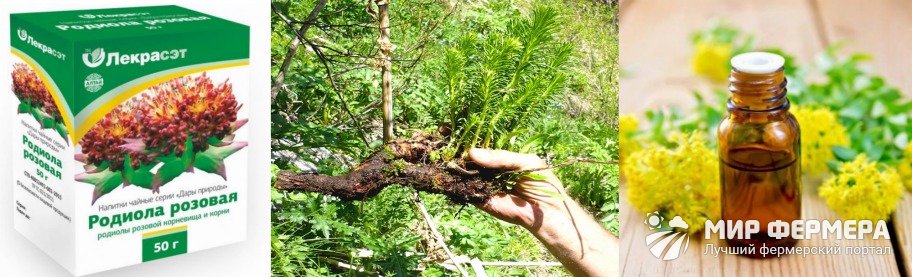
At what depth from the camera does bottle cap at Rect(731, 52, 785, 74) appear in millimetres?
1750

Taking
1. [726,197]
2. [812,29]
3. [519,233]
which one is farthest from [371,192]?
[812,29]

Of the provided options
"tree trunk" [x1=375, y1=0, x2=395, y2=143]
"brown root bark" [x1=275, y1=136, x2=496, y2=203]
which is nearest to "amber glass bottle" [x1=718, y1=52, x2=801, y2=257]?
"brown root bark" [x1=275, y1=136, x2=496, y2=203]

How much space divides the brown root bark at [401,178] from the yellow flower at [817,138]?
20.7 inches

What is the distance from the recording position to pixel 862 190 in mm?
1996

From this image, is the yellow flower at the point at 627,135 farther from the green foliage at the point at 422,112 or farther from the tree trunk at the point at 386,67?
the tree trunk at the point at 386,67

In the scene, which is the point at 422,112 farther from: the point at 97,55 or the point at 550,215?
the point at 97,55

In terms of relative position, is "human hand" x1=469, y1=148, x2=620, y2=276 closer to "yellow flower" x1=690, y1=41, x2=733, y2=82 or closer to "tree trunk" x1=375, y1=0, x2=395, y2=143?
"tree trunk" x1=375, y1=0, x2=395, y2=143

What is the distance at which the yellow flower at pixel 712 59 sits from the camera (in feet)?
6.61

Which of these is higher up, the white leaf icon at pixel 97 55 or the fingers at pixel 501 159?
the white leaf icon at pixel 97 55

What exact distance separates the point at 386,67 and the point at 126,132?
27.5 inches

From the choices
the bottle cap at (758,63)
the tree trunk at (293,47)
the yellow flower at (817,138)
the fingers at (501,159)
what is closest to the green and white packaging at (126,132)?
the tree trunk at (293,47)

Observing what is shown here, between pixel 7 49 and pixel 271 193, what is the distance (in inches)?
22.2

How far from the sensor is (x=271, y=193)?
2080 millimetres

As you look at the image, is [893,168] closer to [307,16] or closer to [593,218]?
[593,218]
